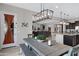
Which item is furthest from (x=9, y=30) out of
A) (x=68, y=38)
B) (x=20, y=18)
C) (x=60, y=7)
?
(x=68, y=38)

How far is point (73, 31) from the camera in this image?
8.32ft

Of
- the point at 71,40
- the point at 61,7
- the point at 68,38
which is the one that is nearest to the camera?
the point at 61,7

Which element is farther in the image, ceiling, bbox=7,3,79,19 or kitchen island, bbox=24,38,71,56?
ceiling, bbox=7,3,79,19

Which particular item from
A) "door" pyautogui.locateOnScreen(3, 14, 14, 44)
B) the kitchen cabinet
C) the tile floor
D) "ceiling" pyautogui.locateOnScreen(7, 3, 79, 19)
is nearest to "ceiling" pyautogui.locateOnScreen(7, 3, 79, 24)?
"ceiling" pyautogui.locateOnScreen(7, 3, 79, 19)

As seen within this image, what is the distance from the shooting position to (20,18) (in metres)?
2.58

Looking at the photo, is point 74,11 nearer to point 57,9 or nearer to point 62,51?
point 57,9

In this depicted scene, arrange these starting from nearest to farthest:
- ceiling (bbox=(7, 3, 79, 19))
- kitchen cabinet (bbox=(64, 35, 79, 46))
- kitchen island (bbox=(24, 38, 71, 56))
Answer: kitchen island (bbox=(24, 38, 71, 56)) < ceiling (bbox=(7, 3, 79, 19)) < kitchen cabinet (bbox=(64, 35, 79, 46))

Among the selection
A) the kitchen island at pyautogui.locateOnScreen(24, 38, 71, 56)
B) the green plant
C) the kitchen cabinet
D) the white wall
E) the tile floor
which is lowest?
the tile floor

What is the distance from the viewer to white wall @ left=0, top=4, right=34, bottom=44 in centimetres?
246

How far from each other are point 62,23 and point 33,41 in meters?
0.82

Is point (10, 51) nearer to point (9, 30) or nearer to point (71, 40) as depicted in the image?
point (9, 30)

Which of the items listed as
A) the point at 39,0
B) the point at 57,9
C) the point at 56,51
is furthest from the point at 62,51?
the point at 39,0

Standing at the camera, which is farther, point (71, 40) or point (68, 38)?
point (68, 38)

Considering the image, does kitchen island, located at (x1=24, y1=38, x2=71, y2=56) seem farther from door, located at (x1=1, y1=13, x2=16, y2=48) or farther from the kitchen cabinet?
door, located at (x1=1, y1=13, x2=16, y2=48)
